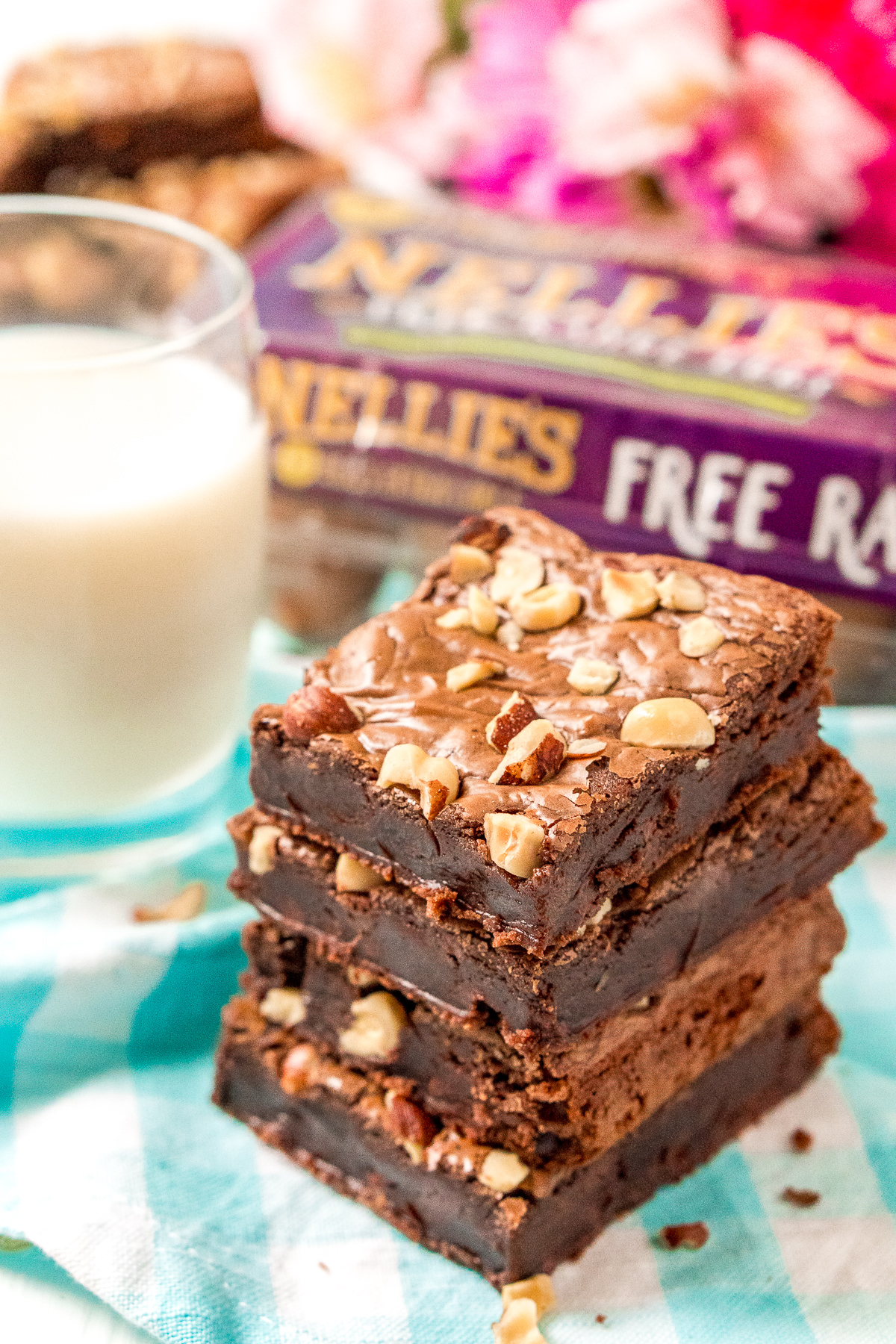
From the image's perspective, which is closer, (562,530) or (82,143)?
(562,530)

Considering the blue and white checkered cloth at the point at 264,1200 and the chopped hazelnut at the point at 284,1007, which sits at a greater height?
the chopped hazelnut at the point at 284,1007

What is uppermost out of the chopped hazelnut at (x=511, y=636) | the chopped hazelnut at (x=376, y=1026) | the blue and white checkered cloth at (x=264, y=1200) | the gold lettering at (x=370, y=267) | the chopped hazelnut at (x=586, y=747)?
the chopped hazelnut at (x=586, y=747)

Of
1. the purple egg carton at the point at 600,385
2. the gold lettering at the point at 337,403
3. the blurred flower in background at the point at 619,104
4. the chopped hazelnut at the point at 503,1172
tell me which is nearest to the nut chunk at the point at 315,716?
the chopped hazelnut at the point at 503,1172

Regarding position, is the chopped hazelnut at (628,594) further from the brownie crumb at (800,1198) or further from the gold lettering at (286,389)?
the gold lettering at (286,389)

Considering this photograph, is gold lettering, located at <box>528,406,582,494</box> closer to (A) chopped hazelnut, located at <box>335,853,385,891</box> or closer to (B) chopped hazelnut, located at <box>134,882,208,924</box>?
(B) chopped hazelnut, located at <box>134,882,208,924</box>

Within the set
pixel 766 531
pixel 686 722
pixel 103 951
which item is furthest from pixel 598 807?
pixel 766 531

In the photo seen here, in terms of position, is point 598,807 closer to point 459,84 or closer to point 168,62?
point 459,84

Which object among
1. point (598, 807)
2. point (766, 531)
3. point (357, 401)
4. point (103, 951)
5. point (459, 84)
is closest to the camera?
point (598, 807)
